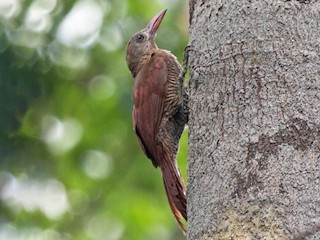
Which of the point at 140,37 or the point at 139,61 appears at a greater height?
the point at 140,37

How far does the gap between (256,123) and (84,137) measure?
4.03 m

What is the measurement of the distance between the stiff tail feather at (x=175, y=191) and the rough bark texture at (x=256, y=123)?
1.05 meters

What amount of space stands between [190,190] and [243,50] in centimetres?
48

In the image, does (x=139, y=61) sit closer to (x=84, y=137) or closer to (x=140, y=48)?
(x=140, y=48)

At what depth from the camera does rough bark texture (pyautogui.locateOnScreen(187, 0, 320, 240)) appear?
254cm

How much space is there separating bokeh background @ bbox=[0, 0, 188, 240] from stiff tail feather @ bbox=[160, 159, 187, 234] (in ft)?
4.57

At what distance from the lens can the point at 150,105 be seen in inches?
173

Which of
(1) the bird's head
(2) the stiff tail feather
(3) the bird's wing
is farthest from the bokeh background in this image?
(2) the stiff tail feather

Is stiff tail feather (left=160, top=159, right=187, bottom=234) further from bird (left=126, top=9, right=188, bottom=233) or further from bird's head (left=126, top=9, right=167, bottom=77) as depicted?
bird's head (left=126, top=9, right=167, bottom=77)

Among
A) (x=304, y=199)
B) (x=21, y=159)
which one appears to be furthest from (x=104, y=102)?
(x=304, y=199)

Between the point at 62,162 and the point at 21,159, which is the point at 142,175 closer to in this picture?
the point at 62,162


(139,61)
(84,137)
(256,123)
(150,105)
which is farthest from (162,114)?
(84,137)

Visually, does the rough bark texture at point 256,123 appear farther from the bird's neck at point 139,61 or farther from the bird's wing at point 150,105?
the bird's neck at point 139,61

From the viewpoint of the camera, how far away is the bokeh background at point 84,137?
18.6 feet
